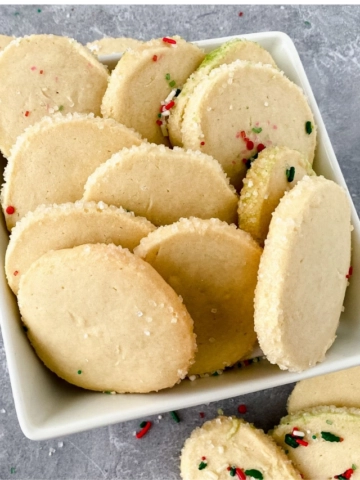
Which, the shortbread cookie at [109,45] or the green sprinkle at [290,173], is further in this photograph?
the shortbread cookie at [109,45]

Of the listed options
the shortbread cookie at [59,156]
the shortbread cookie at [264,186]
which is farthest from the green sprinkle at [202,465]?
the shortbread cookie at [59,156]

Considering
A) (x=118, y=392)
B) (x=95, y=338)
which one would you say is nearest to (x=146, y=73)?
(x=95, y=338)

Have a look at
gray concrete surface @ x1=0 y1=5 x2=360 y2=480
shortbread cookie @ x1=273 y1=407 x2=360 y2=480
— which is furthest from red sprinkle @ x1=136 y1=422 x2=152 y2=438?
shortbread cookie @ x1=273 y1=407 x2=360 y2=480

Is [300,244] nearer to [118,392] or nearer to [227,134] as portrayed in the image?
[227,134]

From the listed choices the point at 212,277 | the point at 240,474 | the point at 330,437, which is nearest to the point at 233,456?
the point at 240,474

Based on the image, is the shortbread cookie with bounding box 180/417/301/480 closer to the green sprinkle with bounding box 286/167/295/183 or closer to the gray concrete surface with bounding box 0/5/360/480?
the gray concrete surface with bounding box 0/5/360/480

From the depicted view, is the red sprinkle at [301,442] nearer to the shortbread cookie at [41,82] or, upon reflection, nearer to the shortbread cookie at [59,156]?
the shortbread cookie at [59,156]
